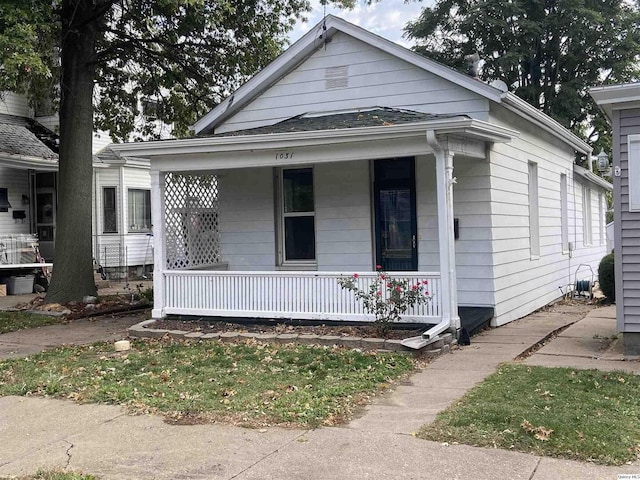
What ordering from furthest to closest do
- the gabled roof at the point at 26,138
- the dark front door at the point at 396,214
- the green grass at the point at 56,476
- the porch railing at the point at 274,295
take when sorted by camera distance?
the gabled roof at the point at 26,138, the dark front door at the point at 396,214, the porch railing at the point at 274,295, the green grass at the point at 56,476

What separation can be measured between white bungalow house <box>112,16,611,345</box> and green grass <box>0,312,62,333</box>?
9.27ft

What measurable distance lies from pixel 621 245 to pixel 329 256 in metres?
4.84

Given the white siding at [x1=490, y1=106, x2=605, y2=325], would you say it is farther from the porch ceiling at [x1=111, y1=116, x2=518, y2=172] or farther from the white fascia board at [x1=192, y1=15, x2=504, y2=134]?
the porch ceiling at [x1=111, y1=116, x2=518, y2=172]

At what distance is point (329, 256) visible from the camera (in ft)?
35.9

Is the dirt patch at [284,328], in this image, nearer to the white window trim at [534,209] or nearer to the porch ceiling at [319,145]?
the porch ceiling at [319,145]

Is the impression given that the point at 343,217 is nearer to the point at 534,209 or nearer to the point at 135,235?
the point at 534,209

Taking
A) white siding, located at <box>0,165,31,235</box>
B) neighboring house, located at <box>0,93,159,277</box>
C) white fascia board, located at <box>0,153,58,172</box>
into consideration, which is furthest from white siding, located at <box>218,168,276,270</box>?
white siding, located at <box>0,165,31,235</box>

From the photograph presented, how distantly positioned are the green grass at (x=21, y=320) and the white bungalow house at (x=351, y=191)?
111 inches

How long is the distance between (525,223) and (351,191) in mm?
3361

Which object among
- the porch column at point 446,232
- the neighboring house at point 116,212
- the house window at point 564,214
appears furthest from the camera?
the neighboring house at point 116,212

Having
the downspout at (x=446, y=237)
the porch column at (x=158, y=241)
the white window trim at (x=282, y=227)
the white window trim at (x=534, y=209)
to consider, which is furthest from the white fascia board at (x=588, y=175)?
the porch column at (x=158, y=241)

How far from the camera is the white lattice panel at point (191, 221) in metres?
10.9

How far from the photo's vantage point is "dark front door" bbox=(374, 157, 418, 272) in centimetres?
1032

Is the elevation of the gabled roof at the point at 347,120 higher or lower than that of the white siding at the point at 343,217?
higher
